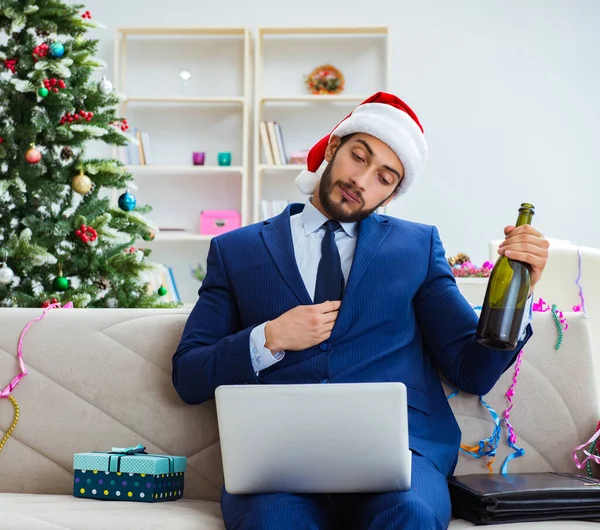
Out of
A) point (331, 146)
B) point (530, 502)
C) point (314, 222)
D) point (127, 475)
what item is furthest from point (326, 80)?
point (530, 502)

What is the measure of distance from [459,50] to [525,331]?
4.42m

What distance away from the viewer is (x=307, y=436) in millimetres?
1454

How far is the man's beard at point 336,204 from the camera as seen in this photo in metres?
1.98

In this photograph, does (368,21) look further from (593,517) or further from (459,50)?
(593,517)

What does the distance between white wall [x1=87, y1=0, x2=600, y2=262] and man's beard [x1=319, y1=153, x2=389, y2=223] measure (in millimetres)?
3861

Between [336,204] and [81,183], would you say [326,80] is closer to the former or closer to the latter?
[81,183]

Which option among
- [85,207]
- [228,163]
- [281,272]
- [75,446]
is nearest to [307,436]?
[281,272]

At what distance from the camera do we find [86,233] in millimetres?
3047

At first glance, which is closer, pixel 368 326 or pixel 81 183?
pixel 368 326

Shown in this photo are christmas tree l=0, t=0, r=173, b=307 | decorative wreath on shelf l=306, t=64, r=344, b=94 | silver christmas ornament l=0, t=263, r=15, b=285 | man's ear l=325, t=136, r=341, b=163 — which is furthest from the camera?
decorative wreath on shelf l=306, t=64, r=344, b=94

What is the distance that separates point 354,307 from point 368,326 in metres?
0.05

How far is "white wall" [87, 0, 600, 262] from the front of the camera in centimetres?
584

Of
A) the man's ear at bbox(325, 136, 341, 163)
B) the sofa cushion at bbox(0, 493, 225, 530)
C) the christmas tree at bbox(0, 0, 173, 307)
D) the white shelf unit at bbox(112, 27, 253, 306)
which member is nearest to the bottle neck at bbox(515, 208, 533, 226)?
the man's ear at bbox(325, 136, 341, 163)

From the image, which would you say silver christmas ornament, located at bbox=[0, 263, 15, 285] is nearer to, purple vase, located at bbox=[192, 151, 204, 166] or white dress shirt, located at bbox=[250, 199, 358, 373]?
white dress shirt, located at bbox=[250, 199, 358, 373]
